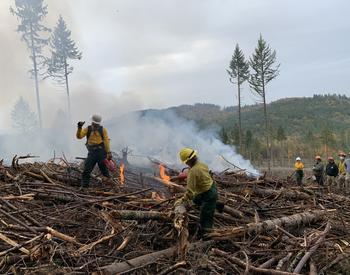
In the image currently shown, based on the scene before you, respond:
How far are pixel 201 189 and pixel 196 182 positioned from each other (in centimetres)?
13

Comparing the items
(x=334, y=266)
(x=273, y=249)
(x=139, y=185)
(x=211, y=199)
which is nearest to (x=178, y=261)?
(x=211, y=199)

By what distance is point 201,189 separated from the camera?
637cm

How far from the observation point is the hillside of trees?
38.3 meters

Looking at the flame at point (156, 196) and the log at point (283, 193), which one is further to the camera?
the log at point (283, 193)

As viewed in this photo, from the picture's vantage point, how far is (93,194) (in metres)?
8.57

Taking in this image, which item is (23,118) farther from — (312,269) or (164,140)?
(312,269)

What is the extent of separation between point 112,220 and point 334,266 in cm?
329

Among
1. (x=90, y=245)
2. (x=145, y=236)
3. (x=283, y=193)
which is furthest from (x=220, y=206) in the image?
(x=283, y=193)

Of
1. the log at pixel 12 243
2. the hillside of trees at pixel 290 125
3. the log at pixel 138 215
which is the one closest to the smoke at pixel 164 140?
the hillside of trees at pixel 290 125

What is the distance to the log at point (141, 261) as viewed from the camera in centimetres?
506

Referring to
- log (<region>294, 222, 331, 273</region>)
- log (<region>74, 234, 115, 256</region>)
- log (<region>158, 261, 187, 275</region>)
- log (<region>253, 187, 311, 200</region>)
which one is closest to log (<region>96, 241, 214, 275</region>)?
log (<region>158, 261, 187, 275</region>)

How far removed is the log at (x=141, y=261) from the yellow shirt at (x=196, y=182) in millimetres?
691

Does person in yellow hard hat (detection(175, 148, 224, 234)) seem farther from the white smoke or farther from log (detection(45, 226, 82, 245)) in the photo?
the white smoke

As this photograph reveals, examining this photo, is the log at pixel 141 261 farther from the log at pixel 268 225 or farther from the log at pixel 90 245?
the log at pixel 90 245
